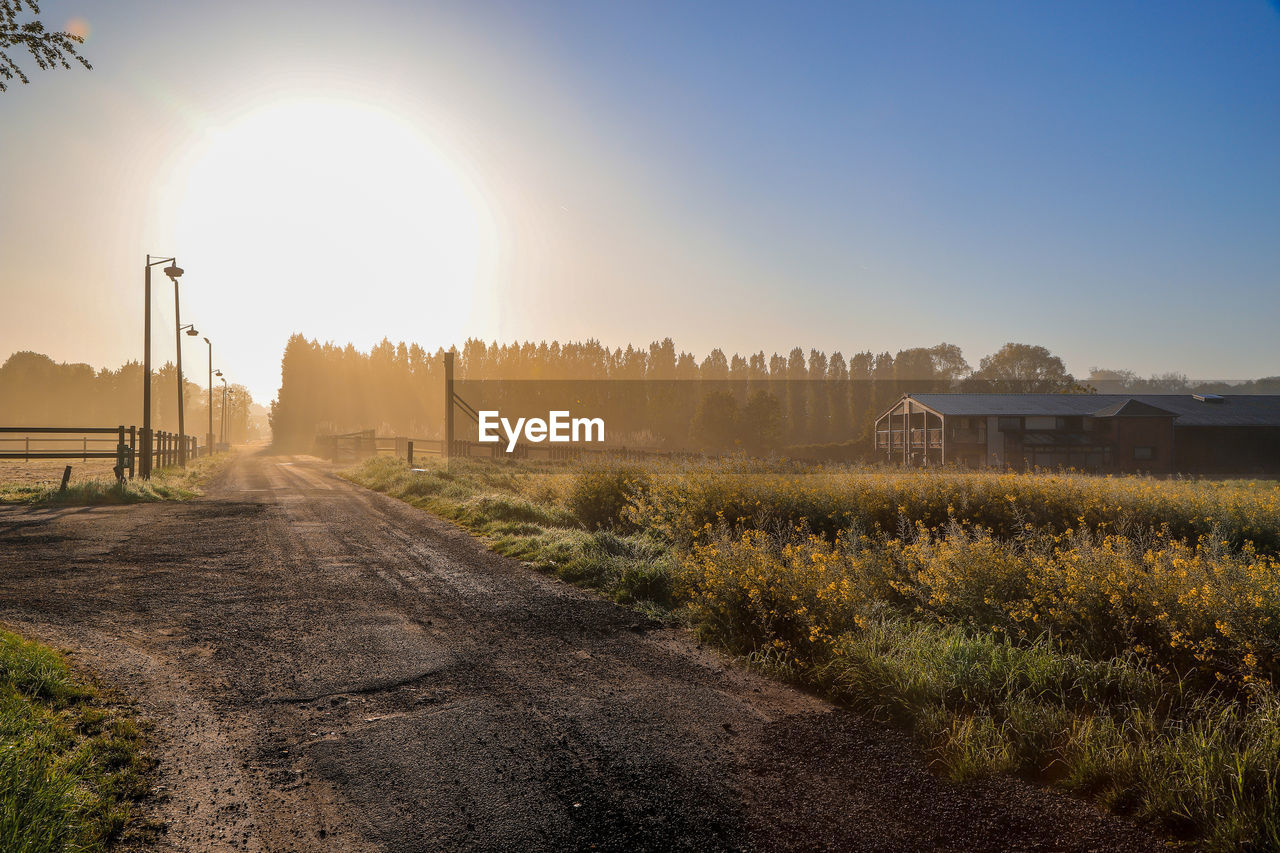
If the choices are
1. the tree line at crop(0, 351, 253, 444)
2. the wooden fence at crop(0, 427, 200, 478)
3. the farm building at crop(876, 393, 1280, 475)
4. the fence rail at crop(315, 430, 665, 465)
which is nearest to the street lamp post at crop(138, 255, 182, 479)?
the wooden fence at crop(0, 427, 200, 478)

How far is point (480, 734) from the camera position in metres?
4.38

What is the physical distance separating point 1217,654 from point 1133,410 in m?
45.3

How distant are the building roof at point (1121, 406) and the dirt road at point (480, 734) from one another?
4238cm

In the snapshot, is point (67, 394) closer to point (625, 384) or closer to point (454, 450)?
point (625, 384)

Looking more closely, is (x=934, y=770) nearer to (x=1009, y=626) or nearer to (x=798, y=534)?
(x=1009, y=626)

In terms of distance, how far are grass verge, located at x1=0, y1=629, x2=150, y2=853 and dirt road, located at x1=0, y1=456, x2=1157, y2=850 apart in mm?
203

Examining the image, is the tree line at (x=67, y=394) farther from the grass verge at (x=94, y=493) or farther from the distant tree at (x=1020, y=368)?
the distant tree at (x=1020, y=368)

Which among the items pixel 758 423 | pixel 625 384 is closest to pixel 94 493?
pixel 758 423

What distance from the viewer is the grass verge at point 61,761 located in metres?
3.13

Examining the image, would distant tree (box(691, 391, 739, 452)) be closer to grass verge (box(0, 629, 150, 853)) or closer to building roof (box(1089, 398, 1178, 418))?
building roof (box(1089, 398, 1178, 418))

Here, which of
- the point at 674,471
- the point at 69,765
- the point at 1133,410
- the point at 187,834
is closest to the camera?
the point at 187,834

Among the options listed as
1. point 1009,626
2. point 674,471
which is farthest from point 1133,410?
point 1009,626

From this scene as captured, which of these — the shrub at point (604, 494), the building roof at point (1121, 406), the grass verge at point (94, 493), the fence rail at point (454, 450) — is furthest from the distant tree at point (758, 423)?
the grass verge at point (94, 493)

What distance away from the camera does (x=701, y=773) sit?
390cm
